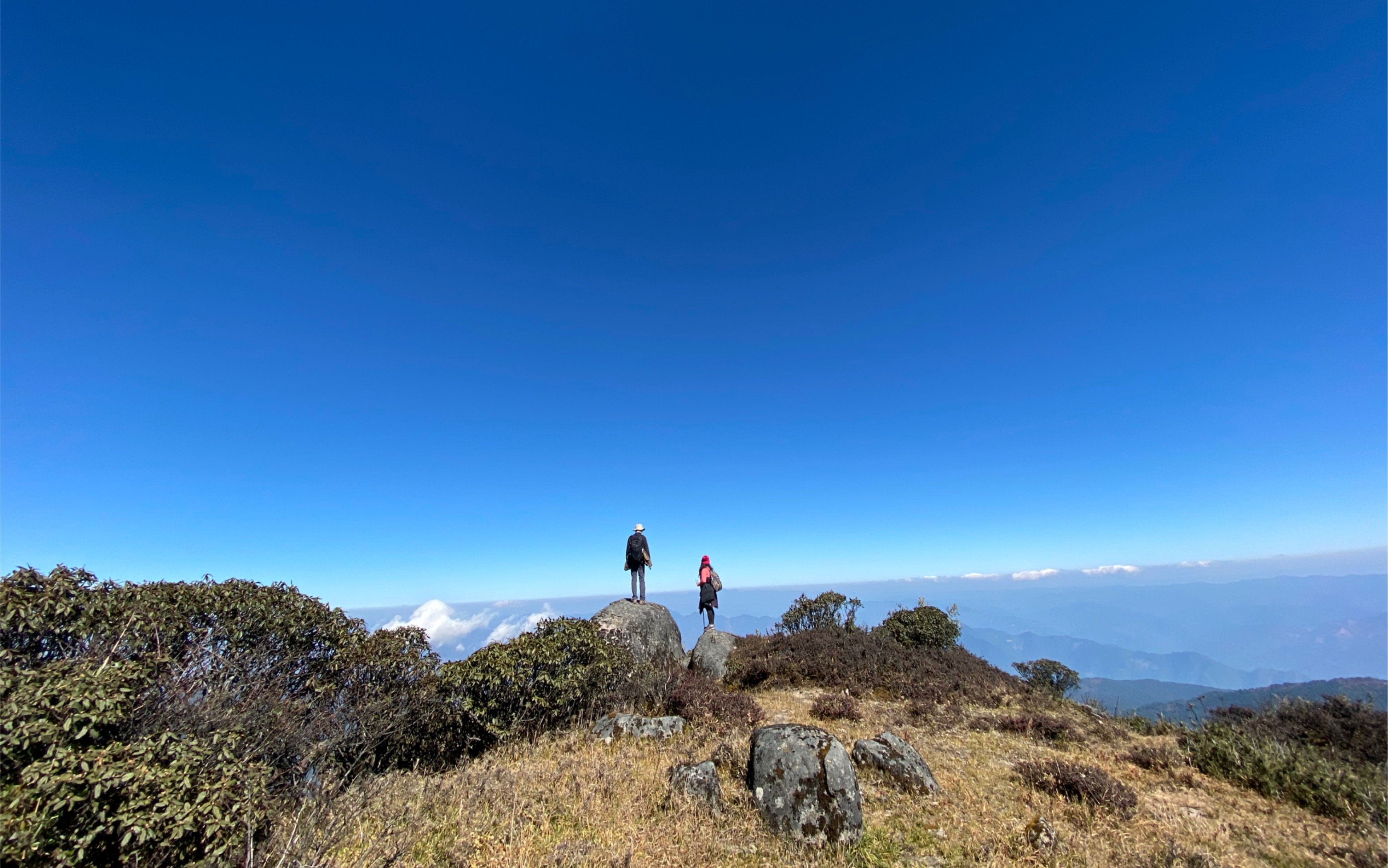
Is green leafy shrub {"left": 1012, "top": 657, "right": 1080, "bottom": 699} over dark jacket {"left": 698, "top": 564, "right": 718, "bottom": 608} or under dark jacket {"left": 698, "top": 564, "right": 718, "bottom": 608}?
under

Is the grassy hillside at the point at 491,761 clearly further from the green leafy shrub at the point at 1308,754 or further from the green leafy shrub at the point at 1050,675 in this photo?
the green leafy shrub at the point at 1050,675

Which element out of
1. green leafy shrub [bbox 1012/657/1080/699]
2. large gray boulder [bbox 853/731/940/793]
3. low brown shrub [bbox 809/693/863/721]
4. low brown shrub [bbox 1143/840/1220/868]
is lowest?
green leafy shrub [bbox 1012/657/1080/699]

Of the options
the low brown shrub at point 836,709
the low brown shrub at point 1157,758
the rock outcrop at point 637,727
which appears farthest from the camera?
the low brown shrub at point 836,709

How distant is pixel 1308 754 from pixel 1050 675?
498 inches

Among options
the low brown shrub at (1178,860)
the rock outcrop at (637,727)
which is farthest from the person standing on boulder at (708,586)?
the low brown shrub at (1178,860)

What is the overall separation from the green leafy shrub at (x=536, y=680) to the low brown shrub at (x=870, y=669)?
665 cm

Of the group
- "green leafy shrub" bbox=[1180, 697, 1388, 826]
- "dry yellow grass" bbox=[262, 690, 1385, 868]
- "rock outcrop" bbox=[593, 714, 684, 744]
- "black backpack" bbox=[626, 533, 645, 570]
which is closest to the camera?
"dry yellow grass" bbox=[262, 690, 1385, 868]

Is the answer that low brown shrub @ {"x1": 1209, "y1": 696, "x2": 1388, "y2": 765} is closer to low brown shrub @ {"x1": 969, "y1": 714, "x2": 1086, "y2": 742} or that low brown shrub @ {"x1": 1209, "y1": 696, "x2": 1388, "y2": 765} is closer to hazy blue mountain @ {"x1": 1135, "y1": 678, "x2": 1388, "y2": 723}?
hazy blue mountain @ {"x1": 1135, "y1": 678, "x2": 1388, "y2": 723}

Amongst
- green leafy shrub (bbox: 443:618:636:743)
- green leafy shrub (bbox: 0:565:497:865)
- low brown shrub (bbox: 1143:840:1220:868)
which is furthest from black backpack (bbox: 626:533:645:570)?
low brown shrub (bbox: 1143:840:1220:868)

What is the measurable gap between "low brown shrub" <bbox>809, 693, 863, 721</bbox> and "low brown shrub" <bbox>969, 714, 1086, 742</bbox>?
277 centimetres

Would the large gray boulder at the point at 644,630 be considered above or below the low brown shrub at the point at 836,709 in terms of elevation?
above

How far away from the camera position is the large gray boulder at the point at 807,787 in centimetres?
705

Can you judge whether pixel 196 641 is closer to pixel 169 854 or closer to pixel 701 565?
pixel 169 854

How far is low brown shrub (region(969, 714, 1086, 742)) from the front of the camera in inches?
464
